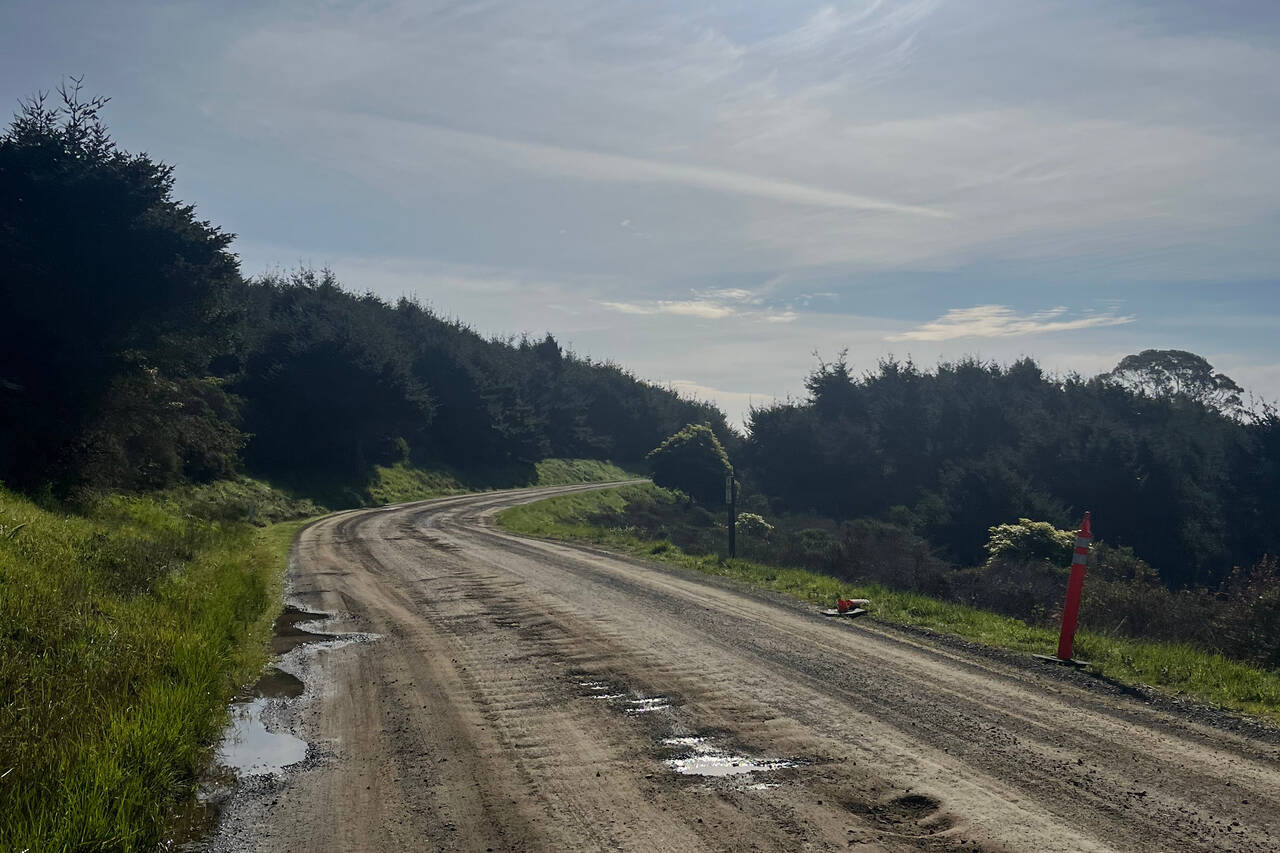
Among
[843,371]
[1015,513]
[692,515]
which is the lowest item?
[692,515]

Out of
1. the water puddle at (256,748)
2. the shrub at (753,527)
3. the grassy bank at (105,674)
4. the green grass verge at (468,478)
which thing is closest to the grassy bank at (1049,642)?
the water puddle at (256,748)

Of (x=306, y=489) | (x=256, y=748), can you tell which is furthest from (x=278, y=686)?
(x=306, y=489)

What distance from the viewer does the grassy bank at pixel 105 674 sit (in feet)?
12.9

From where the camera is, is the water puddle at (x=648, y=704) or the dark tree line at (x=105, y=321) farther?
the dark tree line at (x=105, y=321)

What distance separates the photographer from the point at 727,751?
513 cm

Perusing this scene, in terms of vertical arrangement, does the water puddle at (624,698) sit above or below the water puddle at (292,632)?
above

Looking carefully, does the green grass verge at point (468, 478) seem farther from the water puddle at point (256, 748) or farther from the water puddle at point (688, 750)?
the water puddle at point (688, 750)

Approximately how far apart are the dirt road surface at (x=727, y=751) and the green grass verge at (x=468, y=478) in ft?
119

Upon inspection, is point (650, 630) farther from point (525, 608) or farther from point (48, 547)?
point (48, 547)

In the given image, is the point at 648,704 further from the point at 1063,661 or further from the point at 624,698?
the point at 1063,661

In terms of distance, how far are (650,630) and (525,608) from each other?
7.47 feet

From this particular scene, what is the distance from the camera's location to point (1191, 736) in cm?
553

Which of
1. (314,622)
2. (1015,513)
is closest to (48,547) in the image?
(314,622)

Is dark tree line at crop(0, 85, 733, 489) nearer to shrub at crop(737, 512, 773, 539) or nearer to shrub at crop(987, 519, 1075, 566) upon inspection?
shrub at crop(737, 512, 773, 539)
